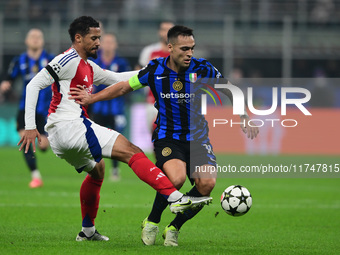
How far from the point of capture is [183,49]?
6.40m

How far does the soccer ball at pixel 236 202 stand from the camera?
20.6 ft

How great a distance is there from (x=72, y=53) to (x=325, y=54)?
56.6 feet

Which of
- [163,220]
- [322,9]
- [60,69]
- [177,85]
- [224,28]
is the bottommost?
[163,220]

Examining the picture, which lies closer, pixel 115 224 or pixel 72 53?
pixel 72 53

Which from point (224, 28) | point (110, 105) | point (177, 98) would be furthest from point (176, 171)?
point (224, 28)

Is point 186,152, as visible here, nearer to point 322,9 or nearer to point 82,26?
point 82,26

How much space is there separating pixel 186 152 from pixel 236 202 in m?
0.67

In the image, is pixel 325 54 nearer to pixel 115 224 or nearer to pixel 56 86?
pixel 115 224

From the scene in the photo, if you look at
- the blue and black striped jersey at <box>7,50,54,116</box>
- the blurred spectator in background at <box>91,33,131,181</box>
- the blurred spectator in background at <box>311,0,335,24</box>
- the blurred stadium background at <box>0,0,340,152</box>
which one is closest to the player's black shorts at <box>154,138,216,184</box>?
the blue and black striped jersey at <box>7,50,54,116</box>

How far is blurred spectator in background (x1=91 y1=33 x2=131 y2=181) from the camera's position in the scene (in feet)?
43.7

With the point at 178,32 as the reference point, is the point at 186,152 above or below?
below

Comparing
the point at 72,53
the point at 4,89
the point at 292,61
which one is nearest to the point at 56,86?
the point at 72,53

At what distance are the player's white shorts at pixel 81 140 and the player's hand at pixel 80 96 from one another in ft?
0.56

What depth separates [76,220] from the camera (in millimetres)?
8266
